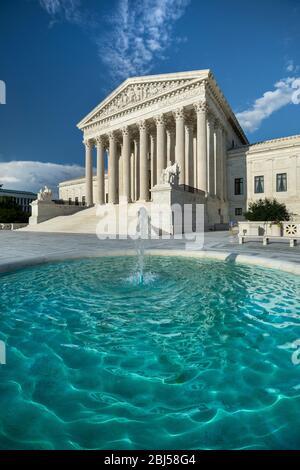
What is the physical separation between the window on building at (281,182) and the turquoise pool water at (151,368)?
1238 inches

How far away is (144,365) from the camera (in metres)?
2.97

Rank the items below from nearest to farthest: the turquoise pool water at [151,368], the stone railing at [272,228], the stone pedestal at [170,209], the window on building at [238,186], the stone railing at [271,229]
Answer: the turquoise pool water at [151,368] → the stone railing at [271,229] → the stone railing at [272,228] → the stone pedestal at [170,209] → the window on building at [238,186]

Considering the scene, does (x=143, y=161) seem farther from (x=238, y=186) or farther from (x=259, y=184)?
(x=259, y=184)

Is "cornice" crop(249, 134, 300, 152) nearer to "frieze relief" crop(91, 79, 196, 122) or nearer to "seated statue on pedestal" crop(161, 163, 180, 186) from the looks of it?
"frieze relief" crop(91, 79, 196, 122)

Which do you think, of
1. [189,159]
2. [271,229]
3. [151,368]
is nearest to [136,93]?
[189,159]

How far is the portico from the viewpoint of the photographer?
30.3 meters

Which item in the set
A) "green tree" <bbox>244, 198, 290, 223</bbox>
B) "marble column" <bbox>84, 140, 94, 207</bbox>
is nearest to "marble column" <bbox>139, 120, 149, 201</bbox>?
"marble column" <bbox>84, 140, 94, 207</bbox>

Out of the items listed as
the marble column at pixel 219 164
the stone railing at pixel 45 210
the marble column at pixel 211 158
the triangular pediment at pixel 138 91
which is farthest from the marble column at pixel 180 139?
the stone railing at pixel 45 210

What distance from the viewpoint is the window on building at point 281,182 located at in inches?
1291

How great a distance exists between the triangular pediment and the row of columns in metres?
3.09

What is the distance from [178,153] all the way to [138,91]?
43.4 ft

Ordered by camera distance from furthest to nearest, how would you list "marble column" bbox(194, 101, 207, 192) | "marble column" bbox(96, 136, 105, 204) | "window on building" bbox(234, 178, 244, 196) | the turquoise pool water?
1. "marble column" bbox(96, 136, 105, 204)
2. "window on building" bbox(234, 178, 244, 196)
3. "marble column" bbox(194, 101, 207, 192)
4. the turquoise pool water

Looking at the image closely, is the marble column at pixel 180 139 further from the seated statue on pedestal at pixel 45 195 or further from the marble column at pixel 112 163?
the seated statue on pedestal at pixel 45 195

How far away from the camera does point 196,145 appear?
36.5 metres
